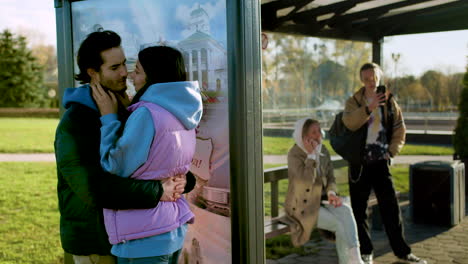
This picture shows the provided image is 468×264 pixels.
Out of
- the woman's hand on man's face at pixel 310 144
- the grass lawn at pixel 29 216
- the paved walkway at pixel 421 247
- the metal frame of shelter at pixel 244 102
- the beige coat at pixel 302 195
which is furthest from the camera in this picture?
the grass lawn at pixel 29 216

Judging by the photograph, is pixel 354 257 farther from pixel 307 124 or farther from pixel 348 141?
pixel 307 124

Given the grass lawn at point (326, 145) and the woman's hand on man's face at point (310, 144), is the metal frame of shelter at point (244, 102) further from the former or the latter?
the grass lawn at point (326, 145)

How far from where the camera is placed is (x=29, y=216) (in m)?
7.80

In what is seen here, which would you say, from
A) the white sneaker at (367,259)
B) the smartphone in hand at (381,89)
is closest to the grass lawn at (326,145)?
the smartphone in hand at (381,89)

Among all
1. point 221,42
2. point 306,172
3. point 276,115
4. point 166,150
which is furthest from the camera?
point 276,115

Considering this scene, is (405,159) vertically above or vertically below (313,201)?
below

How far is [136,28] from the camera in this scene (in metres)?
3.04

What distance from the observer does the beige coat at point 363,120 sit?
4777 millimetres

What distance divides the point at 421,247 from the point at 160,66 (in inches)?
163

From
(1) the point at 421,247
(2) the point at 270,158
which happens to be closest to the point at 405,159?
(2) the point at 270,158

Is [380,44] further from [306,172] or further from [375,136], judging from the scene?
[306,172]

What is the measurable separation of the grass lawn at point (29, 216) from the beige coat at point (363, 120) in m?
3.41

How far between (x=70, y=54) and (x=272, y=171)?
2.45 m

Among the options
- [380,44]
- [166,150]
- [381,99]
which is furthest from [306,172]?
[380,44]
